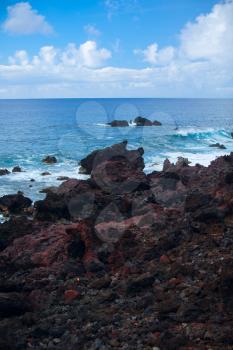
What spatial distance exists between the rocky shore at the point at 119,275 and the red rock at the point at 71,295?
0.03 metres

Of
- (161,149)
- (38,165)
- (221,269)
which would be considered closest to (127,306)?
(221,269)


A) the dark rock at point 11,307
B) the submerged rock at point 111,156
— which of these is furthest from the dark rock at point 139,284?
the submerged rock at point 111,156

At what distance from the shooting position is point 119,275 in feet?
49.4

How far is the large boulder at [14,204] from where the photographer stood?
26703 millimetres

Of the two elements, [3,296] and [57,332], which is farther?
[3,296]

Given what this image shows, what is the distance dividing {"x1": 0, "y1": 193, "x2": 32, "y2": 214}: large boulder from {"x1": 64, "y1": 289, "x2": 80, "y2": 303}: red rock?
13.5 metres

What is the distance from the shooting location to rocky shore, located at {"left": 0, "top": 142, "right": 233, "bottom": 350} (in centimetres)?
1114

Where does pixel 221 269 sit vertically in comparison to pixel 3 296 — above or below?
above

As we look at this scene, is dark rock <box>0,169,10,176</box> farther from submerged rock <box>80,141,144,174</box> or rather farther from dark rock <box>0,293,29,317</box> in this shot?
dark rock <box>0,293,29,317</box>

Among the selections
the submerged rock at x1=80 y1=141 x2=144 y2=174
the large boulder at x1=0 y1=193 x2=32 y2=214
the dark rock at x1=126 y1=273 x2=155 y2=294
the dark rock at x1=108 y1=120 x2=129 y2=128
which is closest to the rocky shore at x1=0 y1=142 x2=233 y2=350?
the dark rock at x1=126 y1=273 x2=155 y2=294

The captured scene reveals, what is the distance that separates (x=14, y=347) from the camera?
1085 centimetres

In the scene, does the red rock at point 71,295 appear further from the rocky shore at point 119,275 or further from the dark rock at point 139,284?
the dark rock at point 139,284

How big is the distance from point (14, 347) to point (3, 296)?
236 centimetres

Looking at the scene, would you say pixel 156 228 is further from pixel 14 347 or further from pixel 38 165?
pixel 38 165
